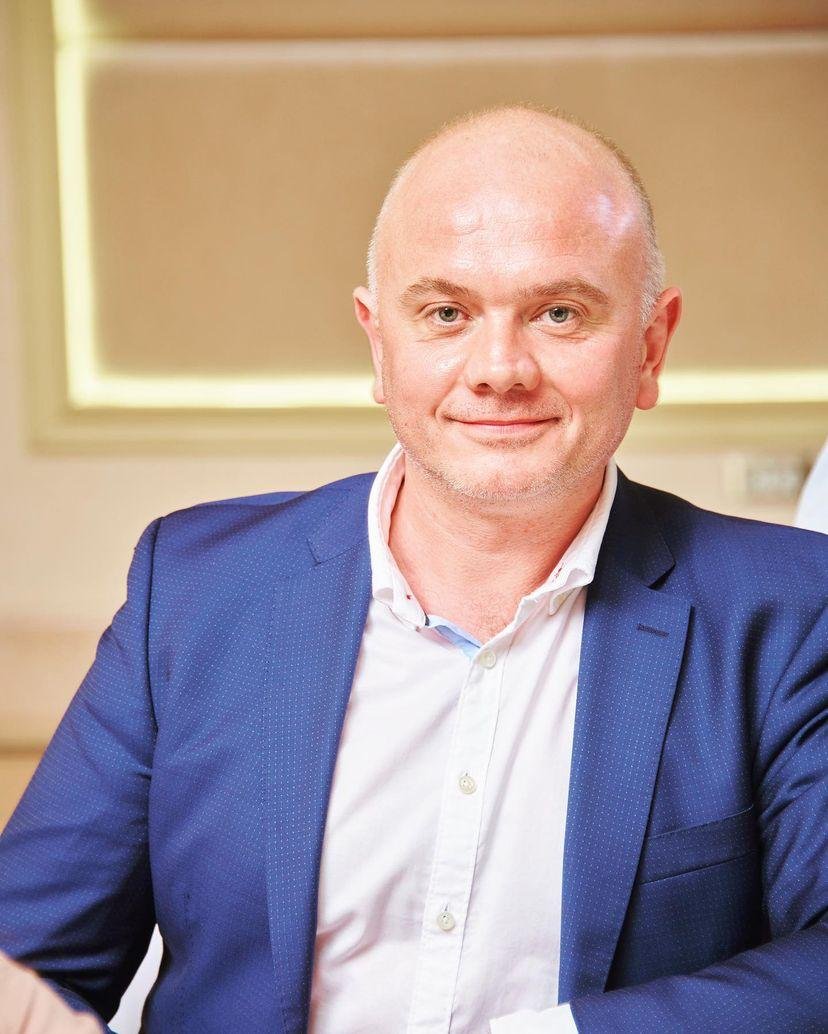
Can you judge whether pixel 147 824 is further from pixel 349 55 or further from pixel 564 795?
pixel 349 55

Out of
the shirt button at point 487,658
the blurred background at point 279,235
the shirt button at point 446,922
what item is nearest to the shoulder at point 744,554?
the shirt button at point 487,658

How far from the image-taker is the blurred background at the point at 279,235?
3682mm

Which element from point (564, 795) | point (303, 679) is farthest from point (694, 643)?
point (303, 679)

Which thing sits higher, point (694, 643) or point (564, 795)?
point (694, 643)

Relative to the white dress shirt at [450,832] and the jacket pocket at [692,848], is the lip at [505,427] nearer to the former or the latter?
the white dress shirt at [450,832]

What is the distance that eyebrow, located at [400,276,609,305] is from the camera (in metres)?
1.28

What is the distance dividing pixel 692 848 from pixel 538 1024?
0.86ft

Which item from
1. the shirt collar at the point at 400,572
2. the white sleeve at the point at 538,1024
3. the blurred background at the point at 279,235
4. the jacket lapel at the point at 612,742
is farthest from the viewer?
the blurred background at the point at 279,235

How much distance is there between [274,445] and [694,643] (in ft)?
8.52

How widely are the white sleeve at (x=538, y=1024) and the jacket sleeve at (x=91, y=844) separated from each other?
0.46m

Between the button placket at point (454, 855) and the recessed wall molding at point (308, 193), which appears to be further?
the recessed wall molding at point (308, 193)

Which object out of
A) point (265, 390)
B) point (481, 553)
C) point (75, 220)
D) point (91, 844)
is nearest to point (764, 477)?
point (265, 390)

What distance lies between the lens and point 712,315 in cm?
388

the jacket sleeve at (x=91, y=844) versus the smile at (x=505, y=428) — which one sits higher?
the smile at (x=505, y=428)
